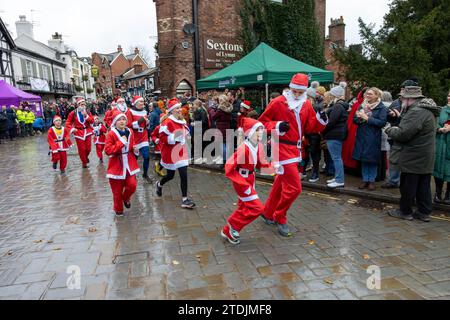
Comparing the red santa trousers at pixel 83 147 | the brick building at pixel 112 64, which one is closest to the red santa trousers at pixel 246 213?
the red santa trousers at pixel 83 147

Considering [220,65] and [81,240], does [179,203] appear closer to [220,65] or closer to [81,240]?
[81,240]

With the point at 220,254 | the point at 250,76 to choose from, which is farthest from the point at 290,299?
the point at 250,76

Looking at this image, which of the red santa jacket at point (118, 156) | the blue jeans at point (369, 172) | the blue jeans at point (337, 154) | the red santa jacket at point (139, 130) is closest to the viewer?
the red santa jacket at point (118, 156)

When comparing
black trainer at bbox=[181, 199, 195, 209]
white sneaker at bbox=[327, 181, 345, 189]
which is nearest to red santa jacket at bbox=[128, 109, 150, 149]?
black trainer at bbox=[181, 199, 195, 209]

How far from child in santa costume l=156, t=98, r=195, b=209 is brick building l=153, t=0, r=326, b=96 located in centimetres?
1125

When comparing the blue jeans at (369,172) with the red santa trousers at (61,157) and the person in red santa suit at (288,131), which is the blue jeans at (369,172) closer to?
the person in red santa suit at (288,131)

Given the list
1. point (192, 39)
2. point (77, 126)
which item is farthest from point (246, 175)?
point (192, 39)

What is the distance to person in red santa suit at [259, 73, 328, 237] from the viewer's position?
470 centimetres

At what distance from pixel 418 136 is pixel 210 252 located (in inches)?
131

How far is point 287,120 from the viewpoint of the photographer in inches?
191

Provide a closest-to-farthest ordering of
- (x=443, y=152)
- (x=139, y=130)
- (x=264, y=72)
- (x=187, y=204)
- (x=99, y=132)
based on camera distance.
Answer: (x=443, y=152) → (x=187, y=204) → (x=139, y=130) → (x=264, y=72) → (x=99, y=132)

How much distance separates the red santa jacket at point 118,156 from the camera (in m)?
5.54

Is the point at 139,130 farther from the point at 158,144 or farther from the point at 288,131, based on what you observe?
the point at 288,131

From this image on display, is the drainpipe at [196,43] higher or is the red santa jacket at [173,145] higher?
the drainpipe at [196,43]
